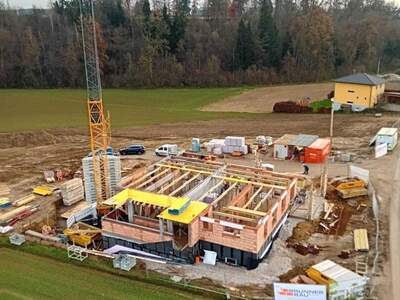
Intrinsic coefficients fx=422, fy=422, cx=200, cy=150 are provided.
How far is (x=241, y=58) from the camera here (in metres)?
90.6

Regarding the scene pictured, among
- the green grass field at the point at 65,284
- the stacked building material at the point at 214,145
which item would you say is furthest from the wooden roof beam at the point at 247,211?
the stacked building material at the point at 214,145

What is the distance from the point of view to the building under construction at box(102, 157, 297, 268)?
21859 mm

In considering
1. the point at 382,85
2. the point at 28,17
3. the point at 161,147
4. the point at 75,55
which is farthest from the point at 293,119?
the point at 28,17

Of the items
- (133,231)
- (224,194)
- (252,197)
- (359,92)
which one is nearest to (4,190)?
(133,231)

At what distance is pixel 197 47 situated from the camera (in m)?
92.6

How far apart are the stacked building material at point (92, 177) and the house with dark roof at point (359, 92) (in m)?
36.4

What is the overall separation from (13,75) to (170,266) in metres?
84.6

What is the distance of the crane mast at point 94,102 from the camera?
83.3 ft

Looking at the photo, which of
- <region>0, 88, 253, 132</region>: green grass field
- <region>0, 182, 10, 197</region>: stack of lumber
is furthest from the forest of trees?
<region>0, 182, 10, 197</region>: stack of lumber

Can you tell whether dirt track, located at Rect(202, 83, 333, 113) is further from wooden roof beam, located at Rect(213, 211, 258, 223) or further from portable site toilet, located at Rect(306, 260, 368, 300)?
portable site toilet, located at Rect(306, 260, 368, 300)

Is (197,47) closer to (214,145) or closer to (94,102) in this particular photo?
(214,145)

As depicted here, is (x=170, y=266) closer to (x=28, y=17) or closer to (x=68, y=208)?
(x=68, y=208)

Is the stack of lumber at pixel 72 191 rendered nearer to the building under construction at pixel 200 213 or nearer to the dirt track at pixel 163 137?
the dirt track at pixel 163 137

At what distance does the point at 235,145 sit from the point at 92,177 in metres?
16.3
